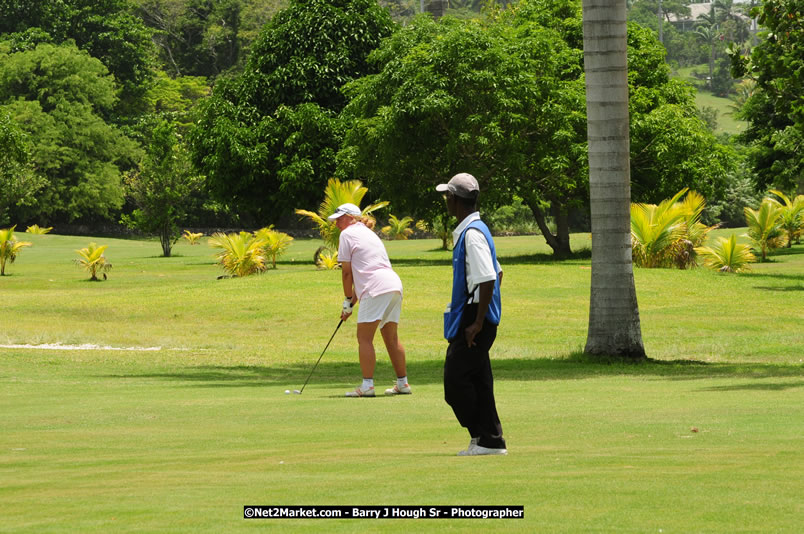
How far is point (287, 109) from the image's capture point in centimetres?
4578

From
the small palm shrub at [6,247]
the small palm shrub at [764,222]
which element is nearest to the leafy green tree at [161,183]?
the small palm shrub at [6,247]

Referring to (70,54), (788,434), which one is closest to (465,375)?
(788,434)

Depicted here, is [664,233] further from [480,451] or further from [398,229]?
[398,229]

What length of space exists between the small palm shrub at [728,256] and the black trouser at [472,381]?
1164 inches

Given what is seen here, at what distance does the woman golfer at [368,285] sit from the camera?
1196 centimetres

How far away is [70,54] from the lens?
8162 cm

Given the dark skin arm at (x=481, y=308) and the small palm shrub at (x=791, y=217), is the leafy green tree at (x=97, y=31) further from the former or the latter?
the dark skin arm at (x=481, y=308)

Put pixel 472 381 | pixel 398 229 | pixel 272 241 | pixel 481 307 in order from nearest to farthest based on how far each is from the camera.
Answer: pixel 481 307
pixel 472 381
pixel 272 241
pixel 398 229

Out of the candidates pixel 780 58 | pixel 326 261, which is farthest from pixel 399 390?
pixel 326 261

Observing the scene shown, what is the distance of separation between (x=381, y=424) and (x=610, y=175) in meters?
9.13

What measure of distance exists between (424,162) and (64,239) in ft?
126

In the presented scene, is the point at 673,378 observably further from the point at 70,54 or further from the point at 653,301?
the point at 70,54

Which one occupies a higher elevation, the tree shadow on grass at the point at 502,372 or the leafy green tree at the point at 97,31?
the leafy green tree at the point at 97,31

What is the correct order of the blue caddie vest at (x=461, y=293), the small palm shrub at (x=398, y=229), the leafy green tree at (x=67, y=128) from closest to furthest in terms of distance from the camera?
the blue caddie vest at (x=461, y=293) < the small palm shrub at (x=398, y=229) < the leafy green tree at (x=67, y=128)
